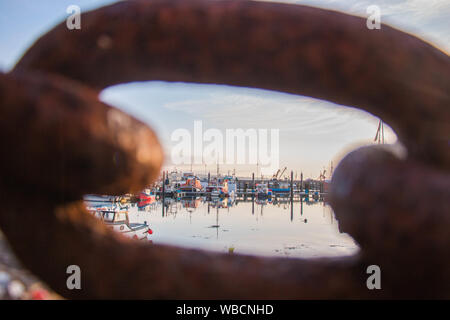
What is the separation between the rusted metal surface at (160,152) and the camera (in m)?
0.49

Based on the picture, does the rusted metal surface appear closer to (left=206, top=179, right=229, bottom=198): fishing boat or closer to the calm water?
the calm water

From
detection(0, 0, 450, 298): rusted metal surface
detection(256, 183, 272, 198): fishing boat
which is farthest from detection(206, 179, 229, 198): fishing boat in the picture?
detection(0, 0, 450, 298): rusted metal surface

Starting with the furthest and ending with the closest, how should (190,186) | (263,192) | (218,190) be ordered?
(263,192)
(190,186)
(218,190)

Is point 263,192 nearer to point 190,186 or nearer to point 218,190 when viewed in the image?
point 218,190

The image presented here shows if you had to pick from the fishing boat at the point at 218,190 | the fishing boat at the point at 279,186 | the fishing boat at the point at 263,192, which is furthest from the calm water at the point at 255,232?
the fishing boat at the point at 279,186

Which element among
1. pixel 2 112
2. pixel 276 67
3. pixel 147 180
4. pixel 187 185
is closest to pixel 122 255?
pixel 147 180

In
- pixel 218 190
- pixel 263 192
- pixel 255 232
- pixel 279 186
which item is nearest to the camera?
pixel 255 232

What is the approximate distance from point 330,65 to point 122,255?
41 centimetres

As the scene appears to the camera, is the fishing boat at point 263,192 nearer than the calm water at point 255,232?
No

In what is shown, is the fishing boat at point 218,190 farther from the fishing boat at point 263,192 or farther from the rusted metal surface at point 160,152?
the rusted metal surface at point 160,152

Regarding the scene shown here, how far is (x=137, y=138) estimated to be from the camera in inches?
20.8

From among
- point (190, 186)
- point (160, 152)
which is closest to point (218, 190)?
point (190, 186)

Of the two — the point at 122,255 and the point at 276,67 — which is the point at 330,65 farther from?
the point at 122,255

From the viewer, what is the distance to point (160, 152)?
0.56 m
